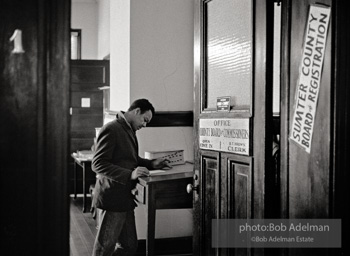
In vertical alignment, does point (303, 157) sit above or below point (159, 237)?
above

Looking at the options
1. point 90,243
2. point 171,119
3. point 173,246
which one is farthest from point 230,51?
point 90,243

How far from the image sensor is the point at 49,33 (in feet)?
5.68

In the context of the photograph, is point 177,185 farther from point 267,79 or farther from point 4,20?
point 4,20

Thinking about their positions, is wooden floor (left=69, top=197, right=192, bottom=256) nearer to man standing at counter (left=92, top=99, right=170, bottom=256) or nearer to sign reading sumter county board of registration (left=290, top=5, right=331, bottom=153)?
man standing at counter (left=92, top=99, right=170, bottom=256)

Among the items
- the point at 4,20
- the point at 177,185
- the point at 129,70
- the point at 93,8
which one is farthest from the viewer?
the point at 93,8

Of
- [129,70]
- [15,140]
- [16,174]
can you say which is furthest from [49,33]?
[129,70]

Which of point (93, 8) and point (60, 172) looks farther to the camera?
point (93, 8)

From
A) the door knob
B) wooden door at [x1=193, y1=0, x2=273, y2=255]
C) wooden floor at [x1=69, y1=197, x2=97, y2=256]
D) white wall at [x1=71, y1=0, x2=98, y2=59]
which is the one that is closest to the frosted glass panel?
wooden door at [x1=193, y1=0, x2=273, y2=255]

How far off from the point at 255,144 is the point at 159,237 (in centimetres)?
299

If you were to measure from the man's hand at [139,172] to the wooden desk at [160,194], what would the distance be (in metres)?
0.04

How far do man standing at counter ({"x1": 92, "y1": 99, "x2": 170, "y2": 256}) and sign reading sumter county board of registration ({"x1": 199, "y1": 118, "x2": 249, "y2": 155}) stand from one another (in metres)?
1.05

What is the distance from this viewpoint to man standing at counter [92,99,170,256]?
431 cm

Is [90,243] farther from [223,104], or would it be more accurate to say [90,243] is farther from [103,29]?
[103,29]

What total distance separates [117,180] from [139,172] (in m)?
0.21
